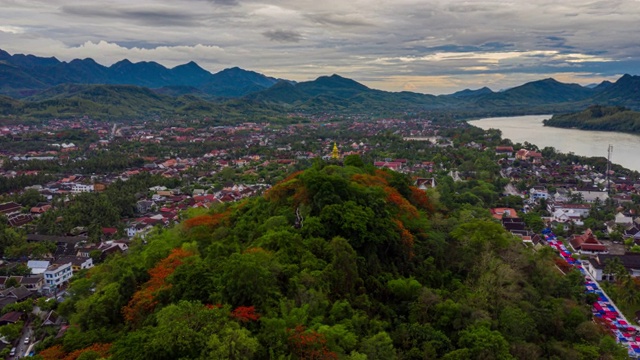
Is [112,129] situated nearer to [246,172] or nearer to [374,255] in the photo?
[246,172]

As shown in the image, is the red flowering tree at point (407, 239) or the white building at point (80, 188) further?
the white building at point (80, 188)

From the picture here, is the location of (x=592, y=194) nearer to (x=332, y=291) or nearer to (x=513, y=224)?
(x=513, y=224)

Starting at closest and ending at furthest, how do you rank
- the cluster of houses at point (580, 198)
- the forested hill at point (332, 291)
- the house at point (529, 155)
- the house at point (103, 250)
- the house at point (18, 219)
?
the forested hill at point (332, 291)
the cluster of houses at point (580, 198)
the house at point (103, 250)
the house at point (18, 219)
the house at point (529, 155)

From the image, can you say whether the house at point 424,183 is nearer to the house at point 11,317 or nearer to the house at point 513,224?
the house at point 513,224

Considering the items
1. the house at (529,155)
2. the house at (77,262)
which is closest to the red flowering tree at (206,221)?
the house at (77,262)

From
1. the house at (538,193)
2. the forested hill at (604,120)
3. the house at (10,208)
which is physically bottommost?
the house at (10,208)

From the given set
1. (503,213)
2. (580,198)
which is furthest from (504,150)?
(503,213)

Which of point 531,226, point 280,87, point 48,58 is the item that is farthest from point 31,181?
point 48,58
